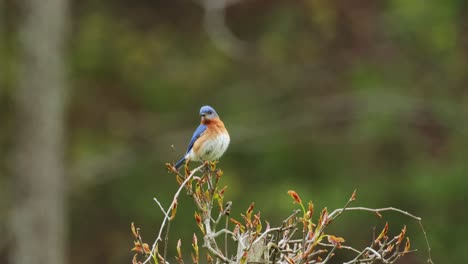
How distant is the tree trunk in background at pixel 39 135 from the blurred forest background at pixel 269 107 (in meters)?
1.13

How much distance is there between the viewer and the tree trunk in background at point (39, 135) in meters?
13.3

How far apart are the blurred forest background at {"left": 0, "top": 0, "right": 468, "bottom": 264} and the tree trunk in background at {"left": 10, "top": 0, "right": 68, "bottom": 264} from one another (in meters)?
1.13

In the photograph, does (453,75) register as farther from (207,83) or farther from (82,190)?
(82,190)

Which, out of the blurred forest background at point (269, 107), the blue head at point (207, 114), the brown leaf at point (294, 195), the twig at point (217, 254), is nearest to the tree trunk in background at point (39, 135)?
the blurred forest background at point (269, 107)

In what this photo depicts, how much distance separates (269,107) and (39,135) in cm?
436

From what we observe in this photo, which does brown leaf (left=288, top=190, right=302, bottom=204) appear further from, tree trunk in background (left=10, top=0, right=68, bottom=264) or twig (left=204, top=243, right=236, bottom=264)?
tree trunk in background (left=10, top=0, right=68, bottom=264)

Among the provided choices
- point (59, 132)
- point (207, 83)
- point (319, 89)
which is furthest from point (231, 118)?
point (59, 132)

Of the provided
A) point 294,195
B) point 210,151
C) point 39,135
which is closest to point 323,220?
point 294,195

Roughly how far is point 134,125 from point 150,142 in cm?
49

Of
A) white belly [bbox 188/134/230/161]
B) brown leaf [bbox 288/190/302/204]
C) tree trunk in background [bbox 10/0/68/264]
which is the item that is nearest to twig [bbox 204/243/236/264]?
brown leaf [bbox 288/190/302/204]

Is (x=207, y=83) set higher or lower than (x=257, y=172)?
higher

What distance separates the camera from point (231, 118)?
15602mm

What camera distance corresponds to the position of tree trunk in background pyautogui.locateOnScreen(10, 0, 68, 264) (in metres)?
13.3

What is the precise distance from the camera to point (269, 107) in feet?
54.1
